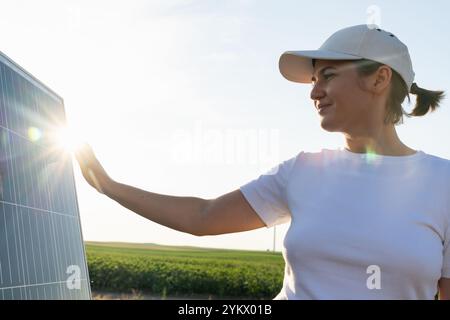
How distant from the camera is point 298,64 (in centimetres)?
346

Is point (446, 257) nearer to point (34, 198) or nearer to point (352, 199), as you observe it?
point (352, 199)

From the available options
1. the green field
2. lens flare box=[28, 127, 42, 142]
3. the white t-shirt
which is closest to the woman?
the white t-shirt

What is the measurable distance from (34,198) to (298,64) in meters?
4.78

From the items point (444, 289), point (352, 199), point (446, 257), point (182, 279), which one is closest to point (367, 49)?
point (352, 199)

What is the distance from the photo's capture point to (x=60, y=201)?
8.38m

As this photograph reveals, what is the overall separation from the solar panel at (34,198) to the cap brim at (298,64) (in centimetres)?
384

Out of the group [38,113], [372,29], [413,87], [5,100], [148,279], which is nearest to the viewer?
[372,29]

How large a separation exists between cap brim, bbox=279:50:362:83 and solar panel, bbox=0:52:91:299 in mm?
3839

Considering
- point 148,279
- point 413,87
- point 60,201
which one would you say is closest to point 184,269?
point 148,279

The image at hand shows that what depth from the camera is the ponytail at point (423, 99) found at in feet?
11.4

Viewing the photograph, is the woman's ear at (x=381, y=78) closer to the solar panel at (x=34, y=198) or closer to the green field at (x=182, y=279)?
the solar panel at (x=34, y=198)

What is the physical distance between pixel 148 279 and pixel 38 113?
2813 cm

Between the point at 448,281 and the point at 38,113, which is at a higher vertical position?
the point at 38,113

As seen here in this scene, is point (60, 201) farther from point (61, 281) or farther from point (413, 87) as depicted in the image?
point (413, 87)
